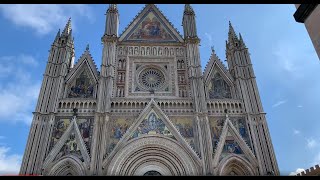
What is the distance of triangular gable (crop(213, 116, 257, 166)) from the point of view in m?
15.8

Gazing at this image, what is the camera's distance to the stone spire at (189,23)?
808 inches

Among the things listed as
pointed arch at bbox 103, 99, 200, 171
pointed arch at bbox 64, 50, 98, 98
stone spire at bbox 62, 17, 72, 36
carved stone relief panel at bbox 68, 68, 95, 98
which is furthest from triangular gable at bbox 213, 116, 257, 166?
stone spire at bbox 62, 17, 72, 36

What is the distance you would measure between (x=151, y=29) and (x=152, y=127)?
8.22 meters

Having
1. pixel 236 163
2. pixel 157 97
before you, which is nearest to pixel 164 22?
pixel 157 97

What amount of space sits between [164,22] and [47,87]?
994cm

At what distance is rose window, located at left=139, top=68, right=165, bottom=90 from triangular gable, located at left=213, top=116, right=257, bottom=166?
537 cm

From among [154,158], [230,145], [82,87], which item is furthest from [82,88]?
[230,145]

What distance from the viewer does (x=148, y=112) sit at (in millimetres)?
17094

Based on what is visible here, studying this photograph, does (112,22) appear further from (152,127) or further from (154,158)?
(154,158)

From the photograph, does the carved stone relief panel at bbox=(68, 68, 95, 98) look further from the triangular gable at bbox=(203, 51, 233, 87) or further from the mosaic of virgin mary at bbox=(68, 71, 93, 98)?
the triangular gable at bbox=(203, 51, 233, 87)

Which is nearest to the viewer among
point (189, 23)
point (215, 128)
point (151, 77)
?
point (215, 128)

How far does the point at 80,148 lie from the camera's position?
15625mm

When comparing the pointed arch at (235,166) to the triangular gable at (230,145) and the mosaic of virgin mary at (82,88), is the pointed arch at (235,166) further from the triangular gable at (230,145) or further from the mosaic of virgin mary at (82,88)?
the mosaic of virgin mary at (82,88)

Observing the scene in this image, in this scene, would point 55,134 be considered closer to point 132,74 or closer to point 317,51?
point 132,74
